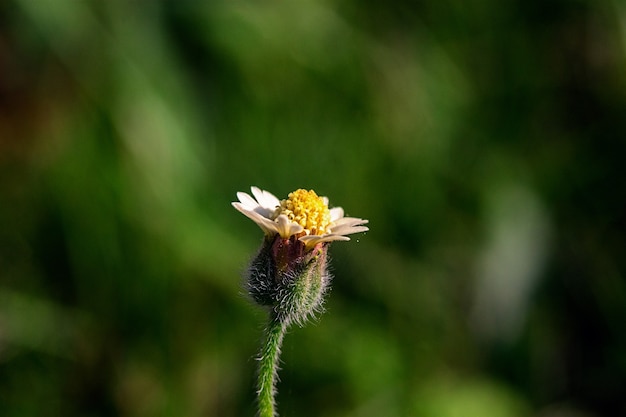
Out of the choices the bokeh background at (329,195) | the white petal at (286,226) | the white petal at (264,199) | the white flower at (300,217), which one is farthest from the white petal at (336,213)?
the bokeh background at (329,195)

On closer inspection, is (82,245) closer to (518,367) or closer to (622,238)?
(518,367)

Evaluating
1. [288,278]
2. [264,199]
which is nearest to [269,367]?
[288,278]

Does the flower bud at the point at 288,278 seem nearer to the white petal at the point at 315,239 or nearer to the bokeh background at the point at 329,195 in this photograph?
the white petal at the point at 315,239

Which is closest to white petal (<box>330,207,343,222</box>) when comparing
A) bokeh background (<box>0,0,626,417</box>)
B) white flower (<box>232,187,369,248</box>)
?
white flower (<box>232,187,369,248</box>)

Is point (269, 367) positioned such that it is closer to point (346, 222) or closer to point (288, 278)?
point (288, 278)

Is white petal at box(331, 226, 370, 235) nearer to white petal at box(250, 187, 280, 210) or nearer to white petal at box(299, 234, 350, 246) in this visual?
white petal at box(299, 234, 350, 246)

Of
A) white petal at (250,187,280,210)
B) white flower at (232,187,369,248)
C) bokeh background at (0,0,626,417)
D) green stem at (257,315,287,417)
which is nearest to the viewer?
green stem at (257,315,287,417)

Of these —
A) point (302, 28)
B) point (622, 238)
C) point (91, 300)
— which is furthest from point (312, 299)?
point (302, 28)
